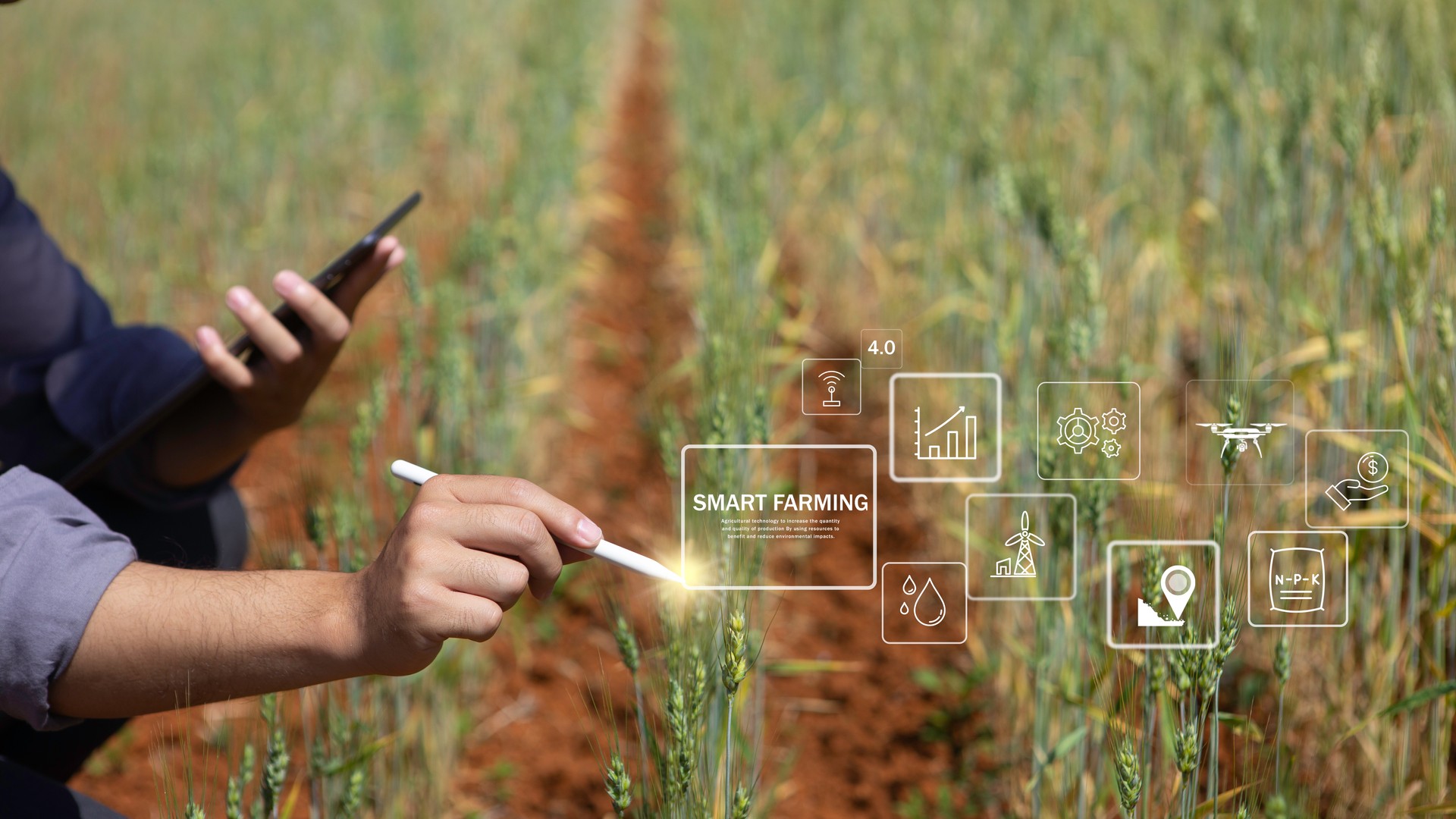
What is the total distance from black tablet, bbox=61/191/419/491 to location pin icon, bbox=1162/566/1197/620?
2.72 ft

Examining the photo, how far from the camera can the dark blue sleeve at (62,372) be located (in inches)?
47.1

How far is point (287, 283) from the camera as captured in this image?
3.60 ft

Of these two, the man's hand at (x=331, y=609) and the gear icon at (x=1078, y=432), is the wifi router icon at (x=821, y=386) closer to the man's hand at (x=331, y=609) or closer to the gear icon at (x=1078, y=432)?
the gear icon at (x=1078, y=432)

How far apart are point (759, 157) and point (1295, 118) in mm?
1225

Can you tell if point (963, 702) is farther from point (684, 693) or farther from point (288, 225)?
point (288, 225)

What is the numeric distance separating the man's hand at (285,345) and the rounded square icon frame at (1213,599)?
860mm

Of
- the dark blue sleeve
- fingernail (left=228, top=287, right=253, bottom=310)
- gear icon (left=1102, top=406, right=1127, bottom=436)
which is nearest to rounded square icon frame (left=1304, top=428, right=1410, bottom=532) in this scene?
gear icon (left=1102, top=406, right=1127, bottom=436)

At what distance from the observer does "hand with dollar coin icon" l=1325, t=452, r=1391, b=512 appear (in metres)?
1.03

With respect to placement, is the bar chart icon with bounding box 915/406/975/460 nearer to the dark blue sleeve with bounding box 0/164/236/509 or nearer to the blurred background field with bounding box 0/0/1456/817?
the blurred background field with bounding box 0/0/1456/817

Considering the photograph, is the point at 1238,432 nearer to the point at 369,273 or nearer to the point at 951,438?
the point at 951,438

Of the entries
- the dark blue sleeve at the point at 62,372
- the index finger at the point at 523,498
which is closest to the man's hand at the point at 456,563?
the index finger at the point at 523,498

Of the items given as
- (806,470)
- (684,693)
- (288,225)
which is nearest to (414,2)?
(288,225)

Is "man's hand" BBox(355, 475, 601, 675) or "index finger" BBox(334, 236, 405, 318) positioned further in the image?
"index finger" BBox(334, 236, 405, 318)

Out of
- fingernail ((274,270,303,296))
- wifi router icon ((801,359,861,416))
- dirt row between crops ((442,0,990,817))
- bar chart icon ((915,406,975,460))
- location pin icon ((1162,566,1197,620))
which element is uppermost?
fingernail ((274,270,303,296))
